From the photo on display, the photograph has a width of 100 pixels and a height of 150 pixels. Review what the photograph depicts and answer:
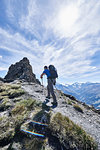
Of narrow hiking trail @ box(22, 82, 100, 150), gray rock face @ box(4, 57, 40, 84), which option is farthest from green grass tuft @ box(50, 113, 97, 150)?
gray rock face @ box(4, 57, 40, 84)

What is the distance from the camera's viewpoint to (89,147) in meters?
3.42

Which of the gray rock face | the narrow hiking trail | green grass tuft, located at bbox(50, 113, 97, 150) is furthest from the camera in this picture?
the gray rock face

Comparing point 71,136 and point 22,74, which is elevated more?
point 22,74

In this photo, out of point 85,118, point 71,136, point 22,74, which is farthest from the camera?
point 22,74

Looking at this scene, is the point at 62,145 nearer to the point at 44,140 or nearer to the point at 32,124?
the point at 44,140

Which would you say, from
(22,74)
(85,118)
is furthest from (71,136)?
(22,74)

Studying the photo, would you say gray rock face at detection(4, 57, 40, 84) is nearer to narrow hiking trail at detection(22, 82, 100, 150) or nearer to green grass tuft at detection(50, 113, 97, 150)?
narrow hiking trail at detection(22, 82, 100, 150)

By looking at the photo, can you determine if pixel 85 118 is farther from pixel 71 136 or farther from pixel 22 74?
pixel 22 74

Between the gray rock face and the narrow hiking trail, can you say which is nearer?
the narrow hiking trail

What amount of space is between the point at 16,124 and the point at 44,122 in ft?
5.29

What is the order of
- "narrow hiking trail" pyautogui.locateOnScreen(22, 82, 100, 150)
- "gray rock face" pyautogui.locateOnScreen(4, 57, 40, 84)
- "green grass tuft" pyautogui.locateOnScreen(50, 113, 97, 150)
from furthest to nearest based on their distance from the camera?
"gray rock face" pyautogui.locateOnScreen(4, 57, 40, 84), "narrow hiking trail" pyautogui.locateOnScreen(22, 82, 100, 150), "green grass tuft" pyautogui.locateOnScreen(50, 113, 97, 150)

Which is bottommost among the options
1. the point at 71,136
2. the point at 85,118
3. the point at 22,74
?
the point at 85,118

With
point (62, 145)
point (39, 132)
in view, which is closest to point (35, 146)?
point (39, 132)

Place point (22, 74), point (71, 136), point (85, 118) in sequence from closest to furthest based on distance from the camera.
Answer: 1. point (71, 136)
2. point (85, 118)
3. point (22, 74)
